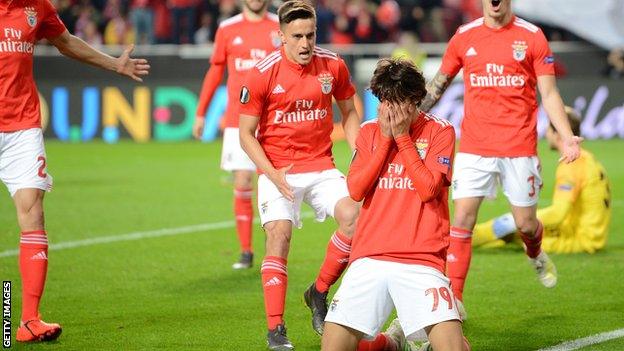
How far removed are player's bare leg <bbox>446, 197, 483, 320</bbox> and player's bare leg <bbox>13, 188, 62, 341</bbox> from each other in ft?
9.15

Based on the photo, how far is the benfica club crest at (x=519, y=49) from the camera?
8703mm

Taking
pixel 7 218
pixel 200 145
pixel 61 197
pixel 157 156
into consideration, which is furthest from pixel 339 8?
pixel 7 218

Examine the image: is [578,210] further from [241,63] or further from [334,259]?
[334,259]

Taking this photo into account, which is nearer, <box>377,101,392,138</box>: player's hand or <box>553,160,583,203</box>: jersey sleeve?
<box>377,101,392,138</box>: player's hand

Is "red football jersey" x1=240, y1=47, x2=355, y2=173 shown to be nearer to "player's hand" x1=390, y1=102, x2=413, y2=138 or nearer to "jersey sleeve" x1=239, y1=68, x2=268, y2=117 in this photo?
"jersey sleeve" x1=239, y1=68, x2=268, y2=117

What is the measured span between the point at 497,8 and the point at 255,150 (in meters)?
2.18

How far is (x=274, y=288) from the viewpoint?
7738 millimetres

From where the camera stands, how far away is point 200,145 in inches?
942

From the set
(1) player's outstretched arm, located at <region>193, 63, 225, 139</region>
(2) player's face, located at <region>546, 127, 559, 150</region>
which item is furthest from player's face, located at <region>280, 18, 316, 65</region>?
(2) player's face, located at <region>546, 127, 559, 150</region>

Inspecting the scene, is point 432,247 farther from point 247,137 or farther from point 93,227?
point 93,227

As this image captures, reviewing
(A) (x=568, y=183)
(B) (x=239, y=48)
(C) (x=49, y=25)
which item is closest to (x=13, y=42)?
(C) (x=49, y=25)

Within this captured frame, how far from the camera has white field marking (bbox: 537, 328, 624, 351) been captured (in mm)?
7703

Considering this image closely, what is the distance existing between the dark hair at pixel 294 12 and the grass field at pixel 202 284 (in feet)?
7.01

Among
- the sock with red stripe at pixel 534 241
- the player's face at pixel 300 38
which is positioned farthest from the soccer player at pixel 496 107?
the player's face at pixel 300 38
